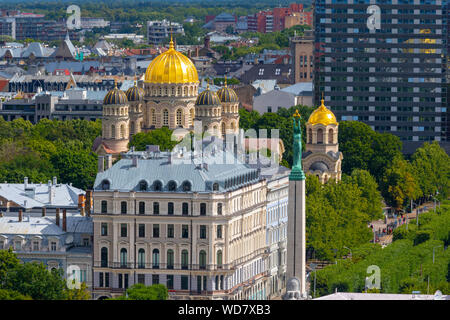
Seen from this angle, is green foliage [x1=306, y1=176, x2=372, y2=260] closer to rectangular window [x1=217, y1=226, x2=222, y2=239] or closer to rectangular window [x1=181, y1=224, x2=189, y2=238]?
rectangular window [x1=217, y1=226, x2=222, y2=239]

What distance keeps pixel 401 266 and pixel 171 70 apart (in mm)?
66065

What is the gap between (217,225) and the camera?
366 feet

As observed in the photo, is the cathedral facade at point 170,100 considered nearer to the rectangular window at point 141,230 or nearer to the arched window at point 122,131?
the arched window at point 122,131

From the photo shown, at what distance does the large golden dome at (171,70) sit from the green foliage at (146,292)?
75473 mm

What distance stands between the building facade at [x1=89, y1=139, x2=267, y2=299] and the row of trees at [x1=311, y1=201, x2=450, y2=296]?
721cm

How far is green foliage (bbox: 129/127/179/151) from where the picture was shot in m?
166

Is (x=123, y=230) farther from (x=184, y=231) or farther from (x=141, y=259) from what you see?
(x=184, y=231)

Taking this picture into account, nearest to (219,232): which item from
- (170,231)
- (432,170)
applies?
(170,231)

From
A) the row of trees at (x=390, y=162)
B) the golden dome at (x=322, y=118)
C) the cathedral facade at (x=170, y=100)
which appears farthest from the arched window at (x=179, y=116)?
the golden dome at (x=322, y=118)

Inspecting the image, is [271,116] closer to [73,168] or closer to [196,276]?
[73,168]

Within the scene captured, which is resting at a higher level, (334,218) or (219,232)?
(219,232)

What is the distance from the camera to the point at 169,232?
4400 inches

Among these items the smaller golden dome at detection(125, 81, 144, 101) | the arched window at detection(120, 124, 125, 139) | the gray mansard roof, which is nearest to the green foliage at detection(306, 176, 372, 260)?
the gray mansard roof
